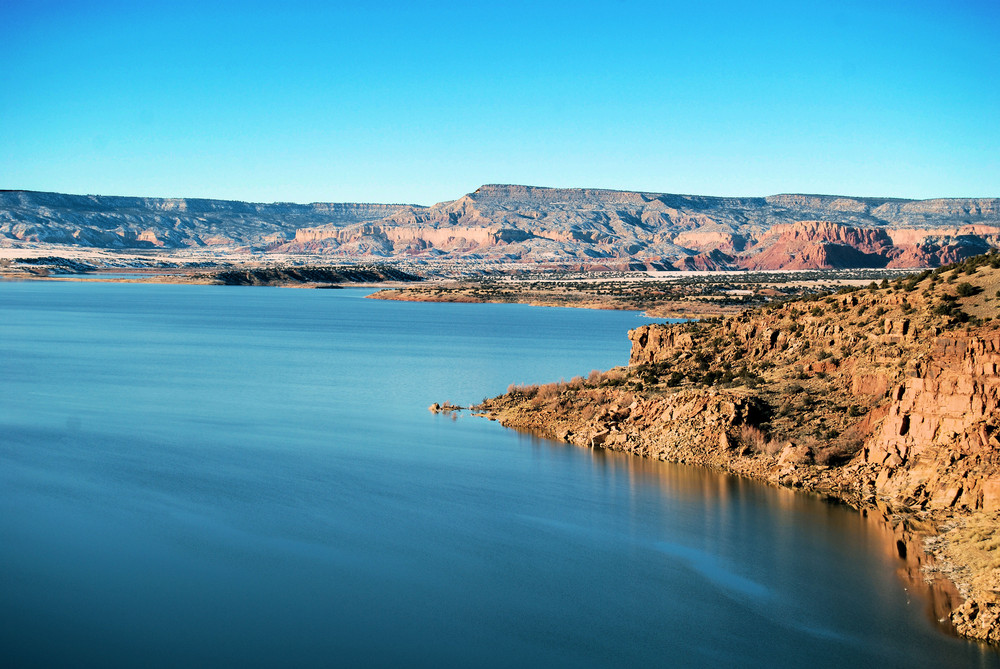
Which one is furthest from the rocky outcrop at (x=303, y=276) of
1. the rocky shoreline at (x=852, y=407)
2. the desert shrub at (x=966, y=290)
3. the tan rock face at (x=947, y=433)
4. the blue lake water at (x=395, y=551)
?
the tan rock face at (x=947, y=433)

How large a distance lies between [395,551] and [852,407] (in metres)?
12.9

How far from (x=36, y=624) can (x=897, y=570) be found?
14.4m

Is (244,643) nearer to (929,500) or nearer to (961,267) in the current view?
(929,500)

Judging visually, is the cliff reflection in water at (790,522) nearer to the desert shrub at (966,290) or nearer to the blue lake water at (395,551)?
the blue lake water at (395,551)

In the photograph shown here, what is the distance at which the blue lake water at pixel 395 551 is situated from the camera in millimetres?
15219

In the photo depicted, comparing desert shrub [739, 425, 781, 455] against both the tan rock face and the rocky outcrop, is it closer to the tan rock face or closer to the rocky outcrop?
the tan rock face

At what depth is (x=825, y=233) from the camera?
196000 mm

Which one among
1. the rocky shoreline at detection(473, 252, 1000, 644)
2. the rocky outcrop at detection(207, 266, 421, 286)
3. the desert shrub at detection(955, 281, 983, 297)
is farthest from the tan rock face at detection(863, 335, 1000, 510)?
the rocky outcrop at detection(207, 266, 421, 286)

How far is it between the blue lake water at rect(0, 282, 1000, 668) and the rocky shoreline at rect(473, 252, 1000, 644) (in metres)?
0.91

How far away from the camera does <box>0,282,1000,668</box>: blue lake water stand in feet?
49.9

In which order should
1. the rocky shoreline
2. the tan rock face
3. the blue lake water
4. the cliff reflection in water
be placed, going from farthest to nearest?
the tan rock face, the rocky shoreline, the cliff reflection in water, the blue lake water

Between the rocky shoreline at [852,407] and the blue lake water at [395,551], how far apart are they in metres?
0.91

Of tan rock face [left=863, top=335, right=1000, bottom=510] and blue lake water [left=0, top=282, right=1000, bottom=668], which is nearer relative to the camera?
blue lake water [left=0, top=282, right=1000, bottom=668]

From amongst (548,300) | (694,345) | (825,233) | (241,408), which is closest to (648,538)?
(694,345)
